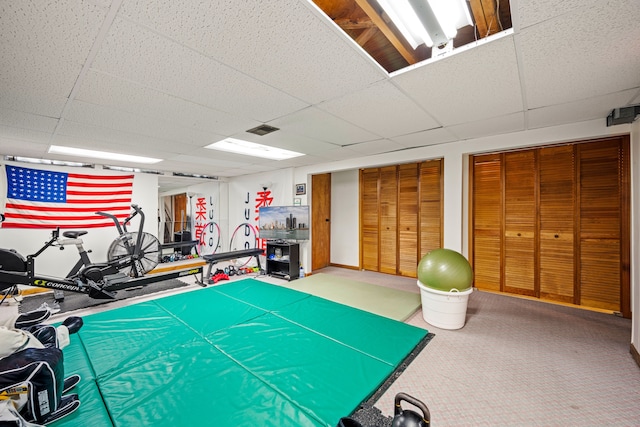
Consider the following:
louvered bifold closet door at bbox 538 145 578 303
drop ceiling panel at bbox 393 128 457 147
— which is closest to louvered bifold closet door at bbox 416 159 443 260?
drop ceiling panel at bbox 393 128 457 147

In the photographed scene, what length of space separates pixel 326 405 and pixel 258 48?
249 cm

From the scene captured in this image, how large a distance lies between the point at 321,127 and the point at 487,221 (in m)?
3.28

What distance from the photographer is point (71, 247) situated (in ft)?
16.9

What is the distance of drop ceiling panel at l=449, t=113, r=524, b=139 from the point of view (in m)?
3.05

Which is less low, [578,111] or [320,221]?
[578,111]

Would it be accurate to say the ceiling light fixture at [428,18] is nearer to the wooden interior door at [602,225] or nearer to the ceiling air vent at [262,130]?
the ceiling air vent at [262,130]

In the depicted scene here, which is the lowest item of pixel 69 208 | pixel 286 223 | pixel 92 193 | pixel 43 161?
pixel 286 223

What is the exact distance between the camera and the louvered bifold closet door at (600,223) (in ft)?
11.1

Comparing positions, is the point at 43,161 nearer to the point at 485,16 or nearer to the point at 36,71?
the point at 36,71

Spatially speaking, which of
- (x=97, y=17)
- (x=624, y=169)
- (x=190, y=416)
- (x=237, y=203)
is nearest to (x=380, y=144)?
(x=624, y=169)

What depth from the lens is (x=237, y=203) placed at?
7.60 metres

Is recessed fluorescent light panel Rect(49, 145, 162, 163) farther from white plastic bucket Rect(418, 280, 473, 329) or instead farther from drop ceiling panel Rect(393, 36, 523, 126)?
white plastic bucket Rect(418, 280, 473, 329)

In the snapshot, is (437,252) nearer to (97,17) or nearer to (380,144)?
(380,144)

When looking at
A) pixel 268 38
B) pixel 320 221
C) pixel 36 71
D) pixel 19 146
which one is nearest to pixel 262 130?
pixel 268 38
